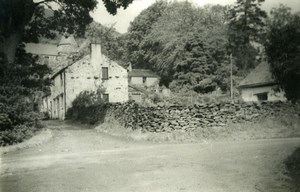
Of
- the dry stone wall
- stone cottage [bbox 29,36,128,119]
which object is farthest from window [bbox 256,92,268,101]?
stone cottage [bbox 29,36,128,119]

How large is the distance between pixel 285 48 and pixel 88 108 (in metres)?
22.2

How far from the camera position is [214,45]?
51.1 m

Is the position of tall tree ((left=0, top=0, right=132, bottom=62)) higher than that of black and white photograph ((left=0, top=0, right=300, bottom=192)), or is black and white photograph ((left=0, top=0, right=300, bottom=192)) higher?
tall tree ((left=0, top=0, right=132, bottom=62))

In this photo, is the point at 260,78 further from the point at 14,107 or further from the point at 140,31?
the point at 140,31

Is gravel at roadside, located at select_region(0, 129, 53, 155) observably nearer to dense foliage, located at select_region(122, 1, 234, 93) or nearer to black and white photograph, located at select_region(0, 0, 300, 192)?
black and white photograph, located at select_region(0, 0, 300, 192)

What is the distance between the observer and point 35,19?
25531 mm

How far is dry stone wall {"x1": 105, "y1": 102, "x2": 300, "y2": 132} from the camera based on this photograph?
20.4 metres

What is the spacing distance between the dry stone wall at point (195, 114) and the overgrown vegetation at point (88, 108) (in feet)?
21.5

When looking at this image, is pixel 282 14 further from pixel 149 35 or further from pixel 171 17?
pixel 149 35

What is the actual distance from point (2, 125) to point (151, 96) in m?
25.6

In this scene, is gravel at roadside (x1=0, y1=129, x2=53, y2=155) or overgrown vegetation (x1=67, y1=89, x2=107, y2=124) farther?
overgrown vegetation (x1=67, y1=89, x2=107, y2=124)

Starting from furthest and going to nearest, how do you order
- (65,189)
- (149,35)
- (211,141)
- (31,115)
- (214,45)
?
1. (149,35)
2. (214,45)
3. (31,115)
4. (211,141)
5. (65,189)

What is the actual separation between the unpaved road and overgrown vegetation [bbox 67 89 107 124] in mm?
14023

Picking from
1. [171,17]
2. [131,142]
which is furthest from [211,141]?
[171,17]
